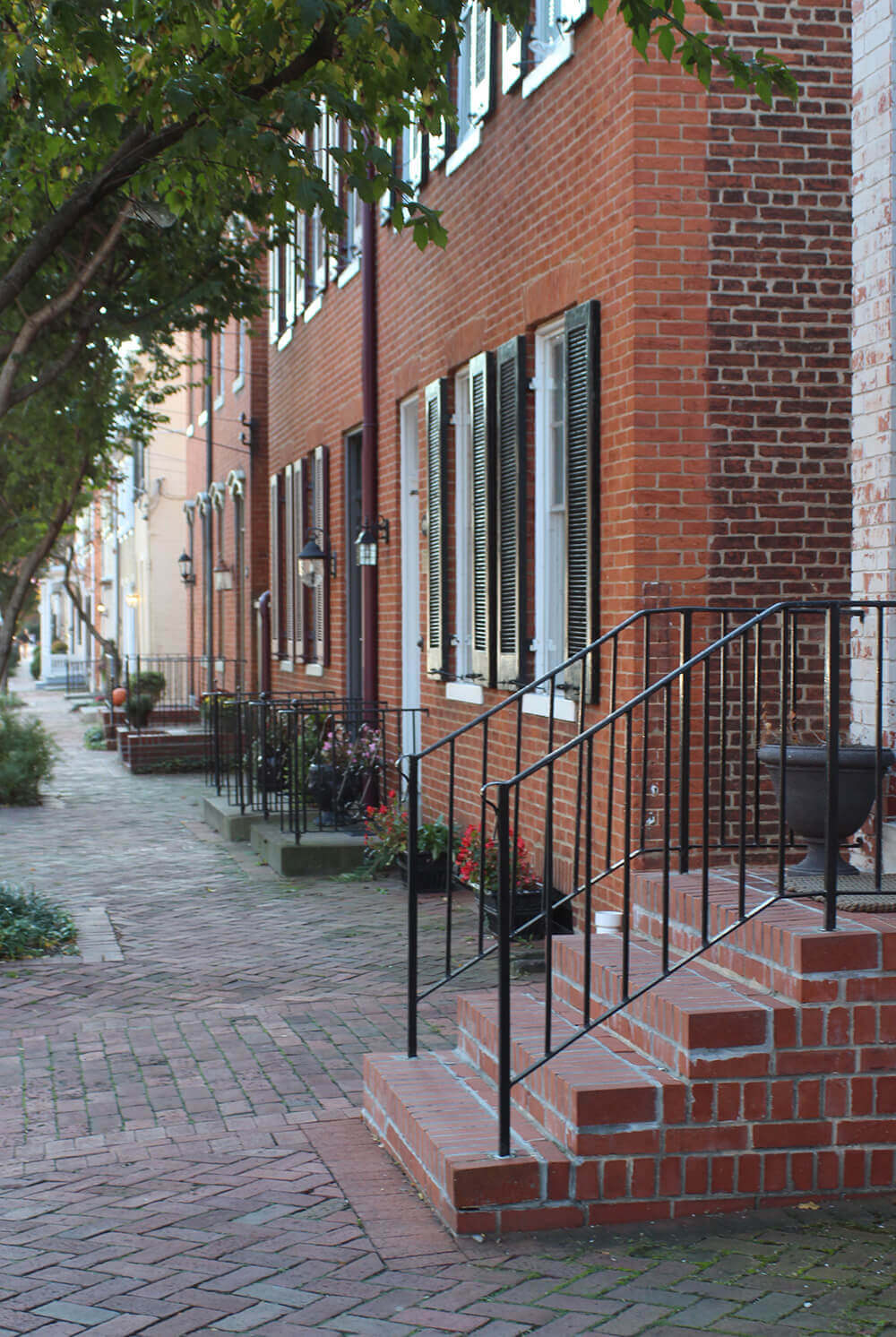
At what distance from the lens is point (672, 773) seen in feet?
24.9

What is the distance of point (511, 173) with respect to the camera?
9.67 metres

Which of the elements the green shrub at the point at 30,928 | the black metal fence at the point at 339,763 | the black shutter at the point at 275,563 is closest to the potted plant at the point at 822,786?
the green shrub at the point at 30,928

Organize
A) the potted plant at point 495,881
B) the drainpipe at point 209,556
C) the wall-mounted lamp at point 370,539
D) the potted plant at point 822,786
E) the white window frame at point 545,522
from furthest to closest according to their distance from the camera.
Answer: the drainpipe at point 209,556 < the wall-mounted lamp at point 370,539 < the white window frame at point 545,522 < the potted plant at point 495,881 < the potted plant at point 822,786

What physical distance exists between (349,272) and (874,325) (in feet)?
30.8

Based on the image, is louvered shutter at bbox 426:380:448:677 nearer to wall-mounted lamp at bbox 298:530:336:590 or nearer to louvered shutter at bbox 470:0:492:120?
louvered shutter at bbox 470:0:492:120

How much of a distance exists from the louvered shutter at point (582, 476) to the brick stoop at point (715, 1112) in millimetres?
3092

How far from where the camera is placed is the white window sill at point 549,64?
8555mm

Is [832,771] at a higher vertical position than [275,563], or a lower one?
lower

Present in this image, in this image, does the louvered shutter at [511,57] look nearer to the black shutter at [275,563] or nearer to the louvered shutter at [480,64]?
the louvered shutter at [480,64]

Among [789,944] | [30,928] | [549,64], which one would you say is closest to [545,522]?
[549,64]

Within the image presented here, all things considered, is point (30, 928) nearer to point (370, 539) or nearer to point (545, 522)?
point (545, 522)

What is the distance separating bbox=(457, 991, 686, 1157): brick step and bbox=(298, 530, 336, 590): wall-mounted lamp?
10.5 m

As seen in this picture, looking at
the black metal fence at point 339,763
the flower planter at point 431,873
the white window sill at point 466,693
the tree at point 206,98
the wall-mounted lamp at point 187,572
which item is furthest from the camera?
the wall-mounted lamp at point 187,572

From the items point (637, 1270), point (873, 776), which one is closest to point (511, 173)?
point (873, 776)
